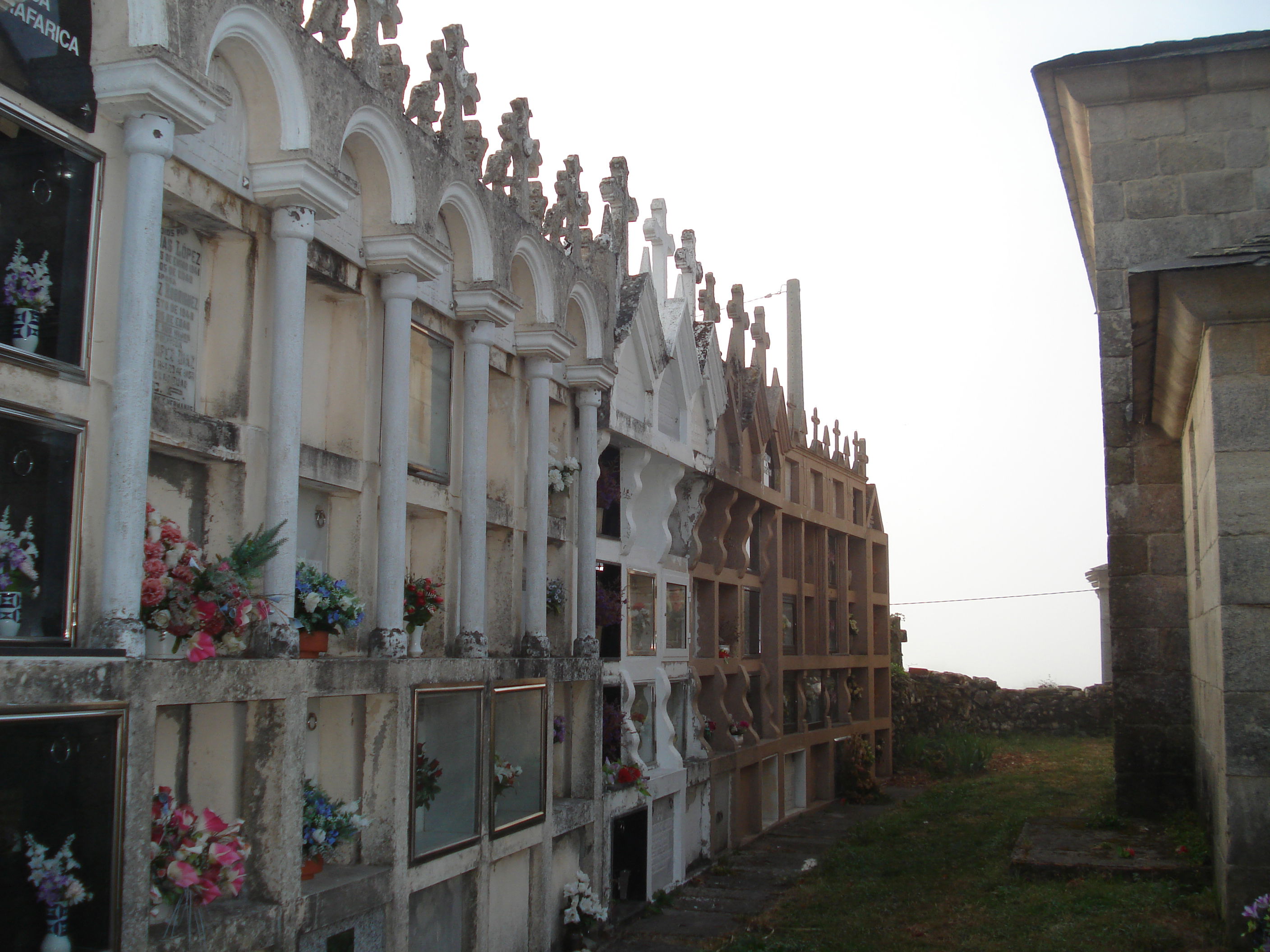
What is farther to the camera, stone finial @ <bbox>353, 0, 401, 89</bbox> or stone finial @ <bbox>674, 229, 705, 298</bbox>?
stone finial @ <bbox>674, 229, 705, 298</bbox>

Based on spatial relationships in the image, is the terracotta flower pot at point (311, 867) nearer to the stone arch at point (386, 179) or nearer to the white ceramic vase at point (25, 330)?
the white ceramic vase at point (25, 330)

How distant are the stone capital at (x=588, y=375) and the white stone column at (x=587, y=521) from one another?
73 mm

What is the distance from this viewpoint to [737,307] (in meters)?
15.9

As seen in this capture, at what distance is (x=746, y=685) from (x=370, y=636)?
9032 mm

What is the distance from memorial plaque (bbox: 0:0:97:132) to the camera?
14.5 ft

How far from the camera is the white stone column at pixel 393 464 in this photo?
7.16 metres

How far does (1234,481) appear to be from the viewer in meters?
6.26

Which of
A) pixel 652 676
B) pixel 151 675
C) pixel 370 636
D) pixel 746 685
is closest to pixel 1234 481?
pixel 370 636

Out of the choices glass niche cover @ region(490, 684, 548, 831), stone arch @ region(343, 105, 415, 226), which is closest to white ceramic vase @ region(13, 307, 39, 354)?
stone arch @ region(343, 105, 415, 226)

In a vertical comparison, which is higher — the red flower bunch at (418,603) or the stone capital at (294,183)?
the stone capital at (294,183)

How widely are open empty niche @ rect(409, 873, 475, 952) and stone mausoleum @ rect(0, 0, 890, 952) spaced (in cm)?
3

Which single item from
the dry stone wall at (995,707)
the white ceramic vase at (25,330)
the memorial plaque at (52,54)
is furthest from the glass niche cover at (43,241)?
the dry stone wall at (995,707)

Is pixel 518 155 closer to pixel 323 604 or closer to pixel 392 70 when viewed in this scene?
pixel 392 70

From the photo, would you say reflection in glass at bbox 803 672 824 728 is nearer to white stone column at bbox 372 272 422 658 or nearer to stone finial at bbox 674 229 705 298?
stone finial at bbox 674 229 705 298
